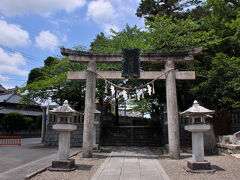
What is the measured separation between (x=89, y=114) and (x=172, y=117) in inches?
174

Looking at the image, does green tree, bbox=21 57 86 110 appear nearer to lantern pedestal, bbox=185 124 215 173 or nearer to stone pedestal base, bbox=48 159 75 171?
stone pedestal base, bbox=48 159 75 171

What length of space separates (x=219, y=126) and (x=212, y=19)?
8808 millimetres

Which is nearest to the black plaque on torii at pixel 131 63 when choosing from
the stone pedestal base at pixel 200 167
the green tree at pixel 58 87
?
the stone pedestal base at pixel 200 167

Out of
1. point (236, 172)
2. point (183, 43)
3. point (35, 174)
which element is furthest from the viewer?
point (183, 43)

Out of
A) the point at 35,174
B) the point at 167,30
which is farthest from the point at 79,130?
the point at 167,30

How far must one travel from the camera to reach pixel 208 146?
10492mm

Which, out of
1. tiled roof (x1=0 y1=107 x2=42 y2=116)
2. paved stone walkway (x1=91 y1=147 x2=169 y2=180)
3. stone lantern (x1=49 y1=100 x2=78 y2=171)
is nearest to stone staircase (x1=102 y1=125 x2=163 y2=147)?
paved stone walkway (x1=91 y1=147 x2=169 y2=180)

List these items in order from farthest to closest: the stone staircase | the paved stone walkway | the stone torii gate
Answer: the stone staircase → the stone torii gate → the paved stone walkway

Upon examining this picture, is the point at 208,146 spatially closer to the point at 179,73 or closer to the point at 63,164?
the point at 179,73

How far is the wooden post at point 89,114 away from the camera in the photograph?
364 inches

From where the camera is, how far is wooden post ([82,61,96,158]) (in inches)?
364

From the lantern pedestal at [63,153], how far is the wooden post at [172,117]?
16.3 feet

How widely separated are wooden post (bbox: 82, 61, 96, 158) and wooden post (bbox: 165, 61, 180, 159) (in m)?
4.15

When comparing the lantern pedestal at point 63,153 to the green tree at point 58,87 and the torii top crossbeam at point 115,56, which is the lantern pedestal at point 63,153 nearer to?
the torii top crossbeam at point 115,56
